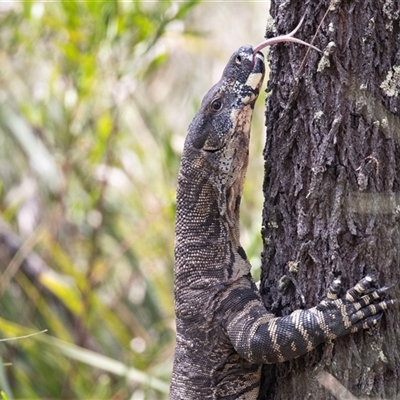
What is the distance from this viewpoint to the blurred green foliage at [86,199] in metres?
4.45

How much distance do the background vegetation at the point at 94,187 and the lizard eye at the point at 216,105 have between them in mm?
1229

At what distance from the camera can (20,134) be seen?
564cm

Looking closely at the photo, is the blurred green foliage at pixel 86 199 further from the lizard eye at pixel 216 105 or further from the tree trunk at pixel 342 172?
the tree trunk at pixel 342 172

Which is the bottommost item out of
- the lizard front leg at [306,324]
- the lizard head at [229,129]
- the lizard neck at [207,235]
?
the lizard front leg at [306,324]

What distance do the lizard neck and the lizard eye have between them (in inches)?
13.0

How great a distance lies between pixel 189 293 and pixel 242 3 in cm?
521

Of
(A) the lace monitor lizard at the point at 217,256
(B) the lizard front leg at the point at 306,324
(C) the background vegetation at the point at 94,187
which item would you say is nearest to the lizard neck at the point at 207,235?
(A) the lace monitor lizard at the point at 217,256

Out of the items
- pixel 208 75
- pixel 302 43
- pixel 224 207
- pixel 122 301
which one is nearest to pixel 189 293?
pixel 224 207

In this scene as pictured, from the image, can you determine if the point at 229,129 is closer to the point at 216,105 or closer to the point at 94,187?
the point at 216,105

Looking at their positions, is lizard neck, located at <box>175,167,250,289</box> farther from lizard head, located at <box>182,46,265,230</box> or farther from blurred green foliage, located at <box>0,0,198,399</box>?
blurred green foliage, located at <box>0,0,198,399</box>

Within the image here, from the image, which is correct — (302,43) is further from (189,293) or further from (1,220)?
(1,220)

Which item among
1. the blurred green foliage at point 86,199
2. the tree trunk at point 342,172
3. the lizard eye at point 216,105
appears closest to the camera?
the tree trunk at point 342,172

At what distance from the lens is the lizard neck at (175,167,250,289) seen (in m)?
2.94

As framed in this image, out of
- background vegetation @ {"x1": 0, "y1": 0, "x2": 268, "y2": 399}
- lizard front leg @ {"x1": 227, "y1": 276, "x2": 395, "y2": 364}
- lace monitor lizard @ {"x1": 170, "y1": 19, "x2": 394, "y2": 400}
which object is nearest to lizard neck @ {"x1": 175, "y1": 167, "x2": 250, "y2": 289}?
lace monitor lizard @ {"x1": 170, "y1": 19, "x2": 394, "y2": 400}
